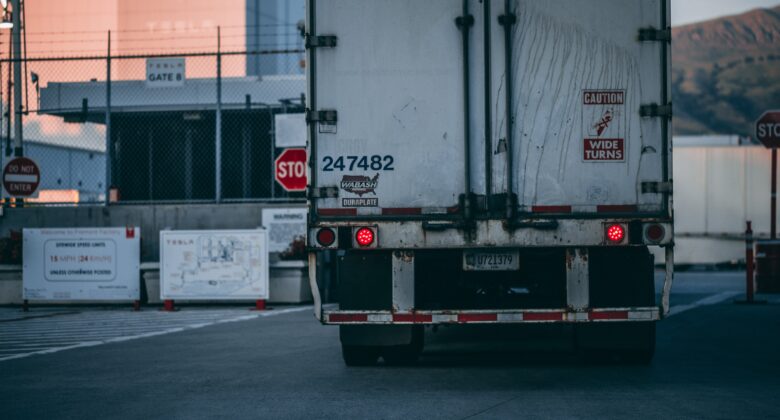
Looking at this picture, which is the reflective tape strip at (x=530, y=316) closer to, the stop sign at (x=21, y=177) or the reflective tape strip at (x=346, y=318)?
the reflective tape strip at (x=346, y=318)

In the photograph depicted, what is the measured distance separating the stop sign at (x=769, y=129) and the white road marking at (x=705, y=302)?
9.59 feet

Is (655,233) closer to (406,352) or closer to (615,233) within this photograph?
(615,233)

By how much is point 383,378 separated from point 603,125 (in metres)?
2.90

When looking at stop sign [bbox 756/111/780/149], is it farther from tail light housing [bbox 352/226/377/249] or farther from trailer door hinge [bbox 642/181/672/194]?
tail light housing [bbox 352/226/377/249]

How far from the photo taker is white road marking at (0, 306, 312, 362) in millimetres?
13969

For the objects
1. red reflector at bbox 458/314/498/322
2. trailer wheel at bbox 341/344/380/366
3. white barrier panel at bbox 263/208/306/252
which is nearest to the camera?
red reflector at bbox 458/314/498/322

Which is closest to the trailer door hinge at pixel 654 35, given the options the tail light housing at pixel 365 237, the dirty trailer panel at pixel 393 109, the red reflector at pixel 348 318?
the dirty trailer panel at pixel 393 109

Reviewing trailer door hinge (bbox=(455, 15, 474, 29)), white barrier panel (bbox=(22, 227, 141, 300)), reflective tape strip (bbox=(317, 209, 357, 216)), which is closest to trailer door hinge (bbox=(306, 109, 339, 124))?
reflective tape strip (bbox=(317, 209, 357, 216))

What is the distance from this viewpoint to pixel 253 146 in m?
29.7

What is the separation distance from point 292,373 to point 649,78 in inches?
162

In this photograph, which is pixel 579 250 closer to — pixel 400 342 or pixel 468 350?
pixel 400 342

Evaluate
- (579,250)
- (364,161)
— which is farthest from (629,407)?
(364,161)

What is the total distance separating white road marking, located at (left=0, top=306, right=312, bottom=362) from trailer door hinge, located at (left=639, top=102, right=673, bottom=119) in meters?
7.31

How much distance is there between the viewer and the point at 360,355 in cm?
1071
